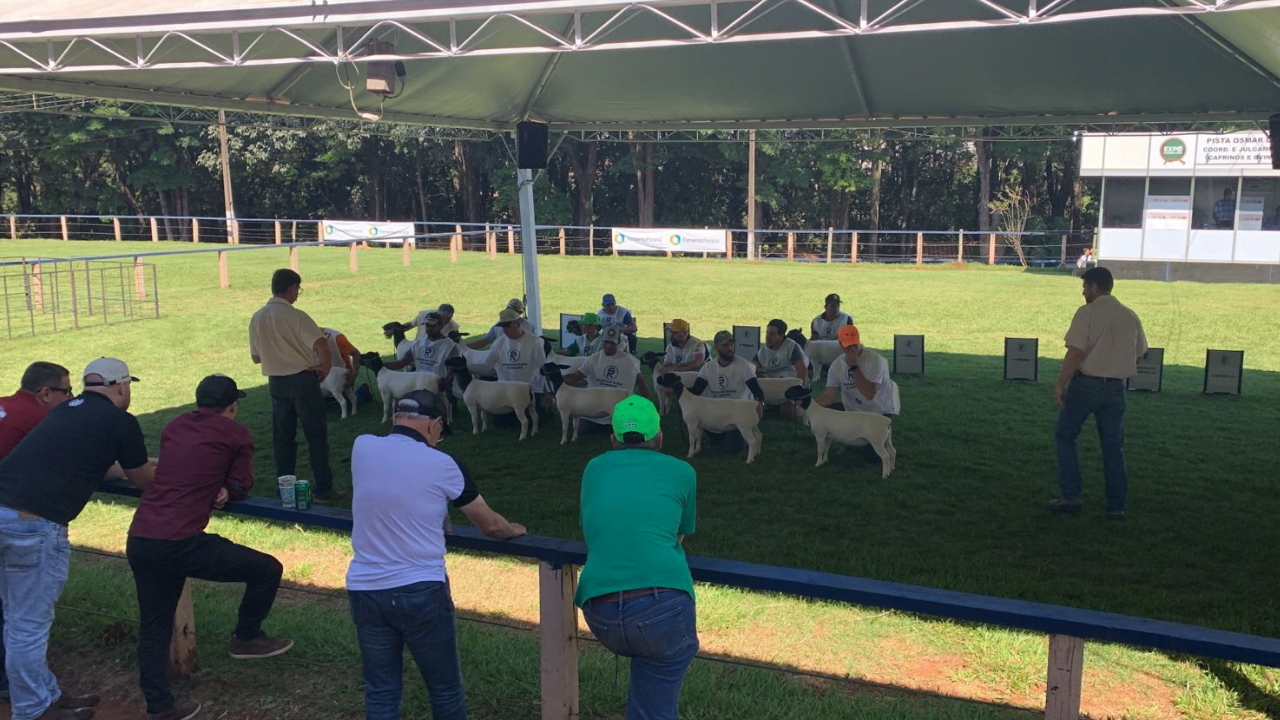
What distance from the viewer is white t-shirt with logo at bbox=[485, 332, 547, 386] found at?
39.0ft

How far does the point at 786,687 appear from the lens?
4969 millimetres

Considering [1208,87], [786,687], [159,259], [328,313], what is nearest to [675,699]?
[786,687]

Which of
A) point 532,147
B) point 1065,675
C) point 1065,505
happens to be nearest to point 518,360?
point 532,147

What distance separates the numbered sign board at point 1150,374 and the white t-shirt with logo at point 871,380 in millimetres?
5167

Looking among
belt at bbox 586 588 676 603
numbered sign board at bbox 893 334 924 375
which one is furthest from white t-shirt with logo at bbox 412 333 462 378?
belt at bbox 586 588 676 603

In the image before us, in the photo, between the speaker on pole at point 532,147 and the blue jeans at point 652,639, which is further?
the speaker on pole at point 532,147

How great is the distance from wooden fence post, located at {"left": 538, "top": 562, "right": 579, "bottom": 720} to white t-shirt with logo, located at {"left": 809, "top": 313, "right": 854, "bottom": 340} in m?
9.88

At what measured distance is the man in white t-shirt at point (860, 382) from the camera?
9.76 m

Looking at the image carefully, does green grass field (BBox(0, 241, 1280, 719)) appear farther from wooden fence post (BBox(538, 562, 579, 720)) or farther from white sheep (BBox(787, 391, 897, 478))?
wooden fence post (BBox(538, 562, 579, 720))

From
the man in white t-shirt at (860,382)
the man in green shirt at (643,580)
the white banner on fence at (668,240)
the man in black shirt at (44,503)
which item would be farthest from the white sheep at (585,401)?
the white banner on fence at (668,240)

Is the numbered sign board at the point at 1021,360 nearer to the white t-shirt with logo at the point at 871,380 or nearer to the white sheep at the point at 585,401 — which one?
the white t-shirt with logo at the point at 871,380

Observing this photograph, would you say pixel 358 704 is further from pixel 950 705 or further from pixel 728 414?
pixel 728 414

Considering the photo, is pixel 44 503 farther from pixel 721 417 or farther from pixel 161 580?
pixel 721 417

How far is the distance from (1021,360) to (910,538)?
24.9ft
